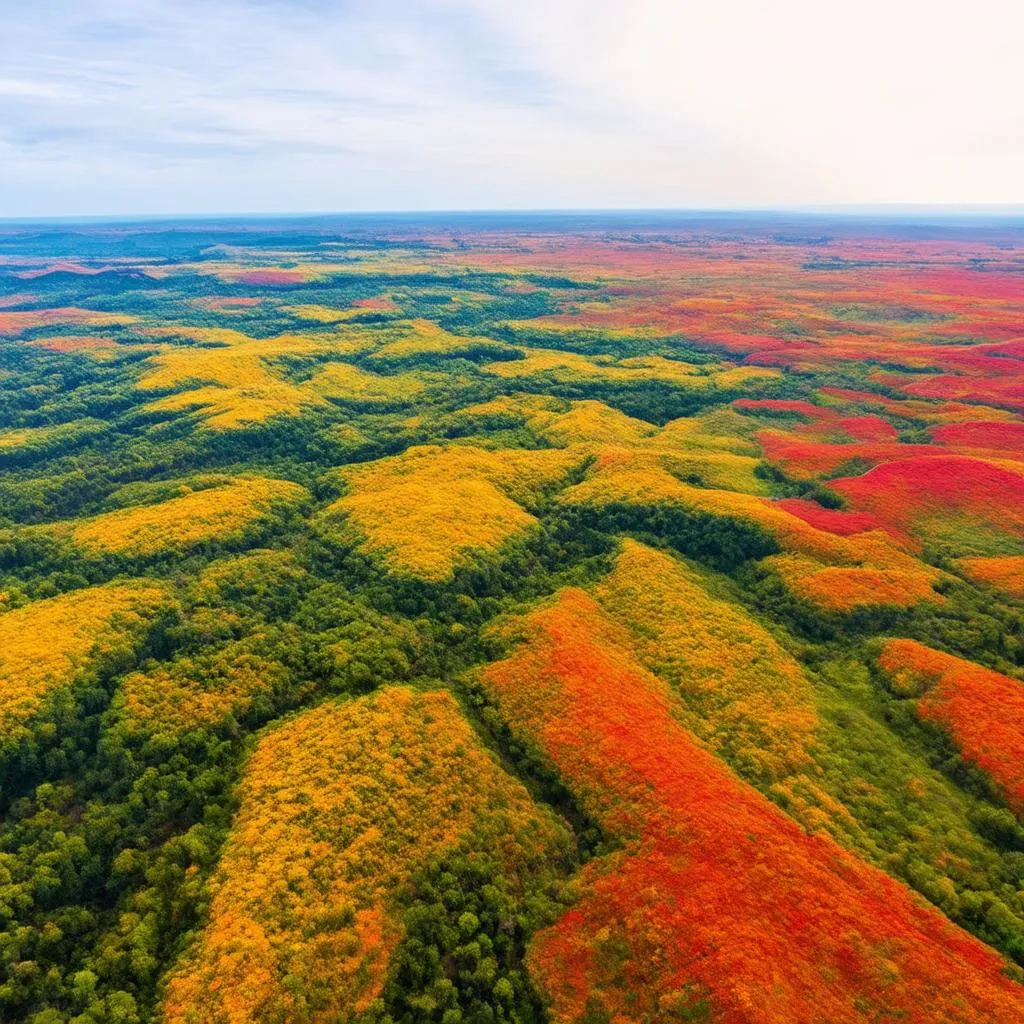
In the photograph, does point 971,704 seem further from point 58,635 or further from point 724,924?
point 58,635

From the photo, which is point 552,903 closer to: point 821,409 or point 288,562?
point 288,562

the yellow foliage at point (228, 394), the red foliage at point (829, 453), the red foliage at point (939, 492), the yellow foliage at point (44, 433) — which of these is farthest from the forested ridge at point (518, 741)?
the yellow foliage at point (228, 394)

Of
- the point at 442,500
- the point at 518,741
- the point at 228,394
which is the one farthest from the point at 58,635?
the point at 228,394

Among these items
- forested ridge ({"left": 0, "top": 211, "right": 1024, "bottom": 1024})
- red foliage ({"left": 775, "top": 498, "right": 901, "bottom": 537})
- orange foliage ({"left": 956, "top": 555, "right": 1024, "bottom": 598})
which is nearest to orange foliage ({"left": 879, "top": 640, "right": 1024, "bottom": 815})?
forested ridge ({"left": 0, "top": 211, "right": 1024, "bottom": 1024})

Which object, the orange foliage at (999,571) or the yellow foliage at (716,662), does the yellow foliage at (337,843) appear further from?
the orange foliage at (999,571)

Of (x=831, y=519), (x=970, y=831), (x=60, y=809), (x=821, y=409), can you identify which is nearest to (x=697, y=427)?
(x=821, y=409)

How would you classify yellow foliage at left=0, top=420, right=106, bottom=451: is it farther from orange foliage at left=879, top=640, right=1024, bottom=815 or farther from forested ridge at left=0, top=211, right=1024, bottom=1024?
orange foliage at left=879, top=640, right=1024, bottom=815

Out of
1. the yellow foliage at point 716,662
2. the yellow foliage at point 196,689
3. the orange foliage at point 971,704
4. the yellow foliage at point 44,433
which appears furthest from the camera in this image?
the yellow foliage at point 44,433
